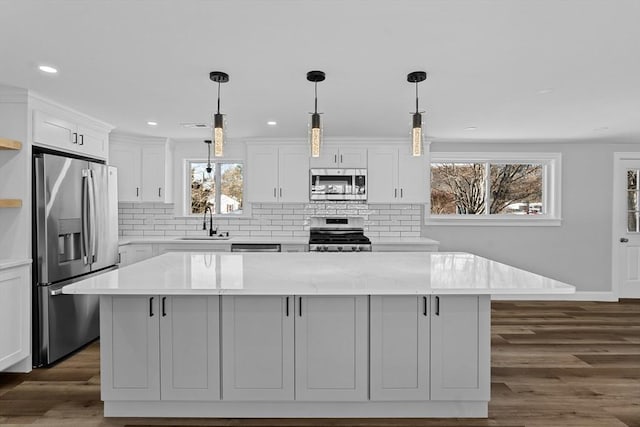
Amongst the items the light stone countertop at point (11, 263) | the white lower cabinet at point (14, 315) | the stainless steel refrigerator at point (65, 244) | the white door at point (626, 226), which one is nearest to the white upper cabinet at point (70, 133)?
the stainless steel refrigerator at point (65, 244)

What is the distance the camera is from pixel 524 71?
262 cm

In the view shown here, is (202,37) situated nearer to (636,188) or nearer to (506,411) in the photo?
(506,411)

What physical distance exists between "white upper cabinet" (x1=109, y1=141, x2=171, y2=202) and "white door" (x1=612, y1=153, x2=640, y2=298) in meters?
6.20

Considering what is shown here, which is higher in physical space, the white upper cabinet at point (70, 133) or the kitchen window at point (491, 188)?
the white upper cabinet at point (70, 133)

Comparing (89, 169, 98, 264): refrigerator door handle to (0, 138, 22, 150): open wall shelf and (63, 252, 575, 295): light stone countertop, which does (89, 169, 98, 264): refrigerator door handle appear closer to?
(0, 138, 22, 150): open wall shelf

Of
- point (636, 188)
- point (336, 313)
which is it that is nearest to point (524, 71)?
point (336, 313)

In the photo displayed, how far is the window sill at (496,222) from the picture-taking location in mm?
5406

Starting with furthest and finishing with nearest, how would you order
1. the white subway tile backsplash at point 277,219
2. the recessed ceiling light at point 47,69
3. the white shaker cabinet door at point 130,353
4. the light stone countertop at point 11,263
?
the white subway tile backsplash at point 277,219, the light stone countertop at point 11,263, the recessed ceiling light at point 47,69, the white shaker cabinet door at point 130,353

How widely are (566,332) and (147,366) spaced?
4057mm

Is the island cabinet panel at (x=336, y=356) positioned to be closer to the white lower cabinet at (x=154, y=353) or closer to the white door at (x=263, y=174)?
the white lower cabinet at (x=154, y=353)

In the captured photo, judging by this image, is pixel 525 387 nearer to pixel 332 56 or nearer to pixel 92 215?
pixel 332 56

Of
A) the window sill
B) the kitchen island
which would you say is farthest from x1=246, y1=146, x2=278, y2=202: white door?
the kitchen island

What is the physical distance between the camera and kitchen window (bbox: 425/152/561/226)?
5516 millimetres

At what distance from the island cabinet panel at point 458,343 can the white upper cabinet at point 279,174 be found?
9.89 feet
